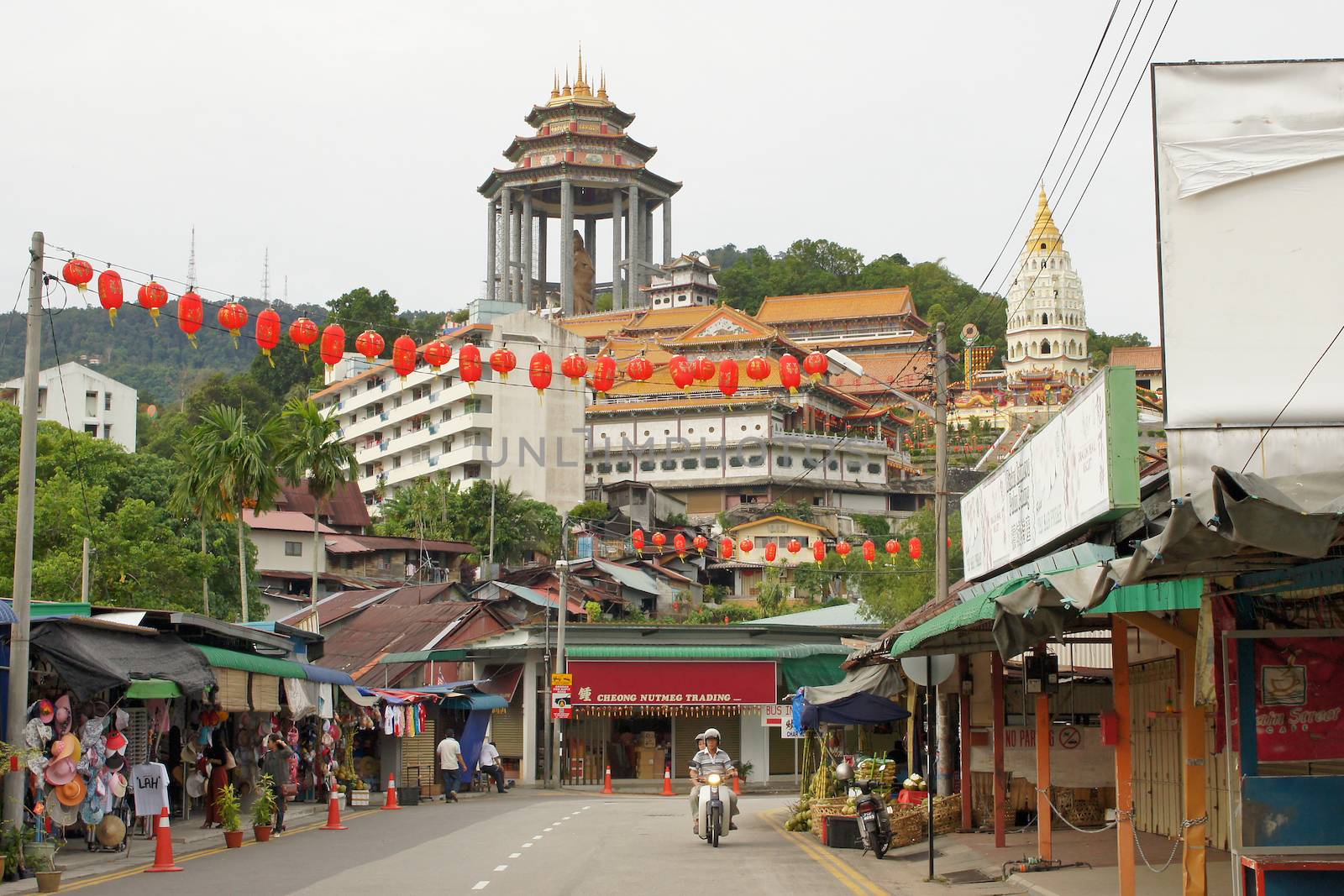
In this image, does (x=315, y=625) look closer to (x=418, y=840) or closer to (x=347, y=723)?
(x=347, y=723)

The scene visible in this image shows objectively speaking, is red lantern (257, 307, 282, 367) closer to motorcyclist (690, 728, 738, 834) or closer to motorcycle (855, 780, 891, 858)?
motorcyclist (690, 728, 738, 834)

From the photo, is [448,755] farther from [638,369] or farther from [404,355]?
[638,369]

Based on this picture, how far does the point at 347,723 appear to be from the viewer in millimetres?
33156

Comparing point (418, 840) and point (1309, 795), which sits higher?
point (1309, 795)

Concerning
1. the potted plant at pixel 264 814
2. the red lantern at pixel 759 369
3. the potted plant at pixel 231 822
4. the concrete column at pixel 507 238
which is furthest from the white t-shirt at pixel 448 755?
the concrete column at pixel 507 238

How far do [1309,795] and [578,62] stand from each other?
5862 inches

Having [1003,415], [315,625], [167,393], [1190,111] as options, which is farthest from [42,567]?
[167,393]

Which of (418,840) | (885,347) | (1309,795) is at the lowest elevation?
(418,840)

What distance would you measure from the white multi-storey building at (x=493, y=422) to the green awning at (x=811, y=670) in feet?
144

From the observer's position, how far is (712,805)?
72.3 ft

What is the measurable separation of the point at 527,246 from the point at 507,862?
132404 millimetres

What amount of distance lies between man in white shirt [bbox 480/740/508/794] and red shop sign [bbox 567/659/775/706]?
6.72 meters

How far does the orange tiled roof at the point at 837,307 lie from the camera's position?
132375mm

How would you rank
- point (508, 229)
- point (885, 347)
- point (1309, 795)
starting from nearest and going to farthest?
point (1309, 795), point (885, 347), point (508, 229)
